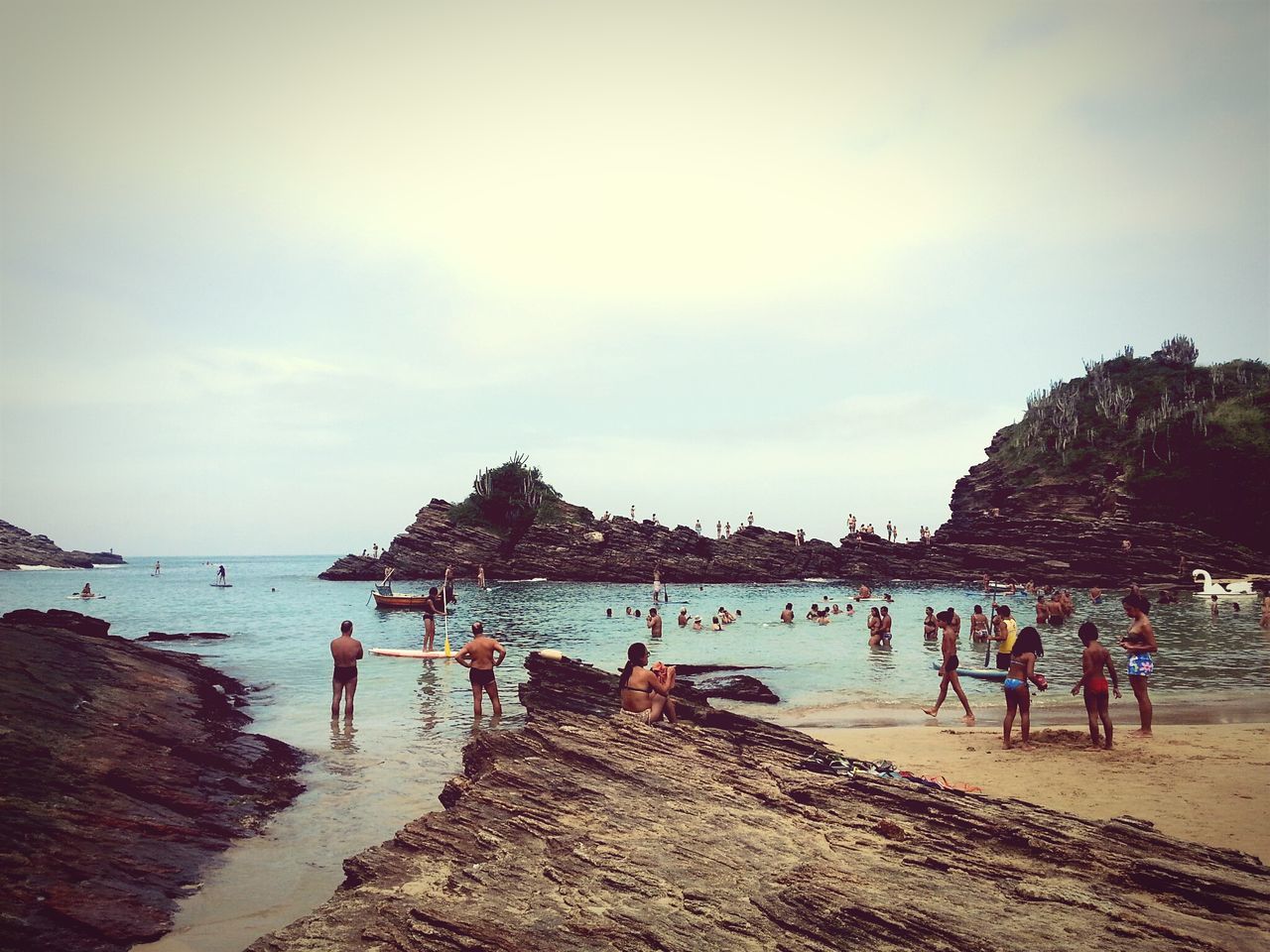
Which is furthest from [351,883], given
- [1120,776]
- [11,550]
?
[11,550]

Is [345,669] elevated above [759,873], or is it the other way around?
[759,873]

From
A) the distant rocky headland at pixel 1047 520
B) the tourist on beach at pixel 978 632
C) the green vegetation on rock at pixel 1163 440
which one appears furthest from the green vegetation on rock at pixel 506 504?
the tourist on beach at pixel 978 632

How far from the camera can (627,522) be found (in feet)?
314

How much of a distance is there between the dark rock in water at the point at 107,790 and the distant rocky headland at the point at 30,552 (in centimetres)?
16075

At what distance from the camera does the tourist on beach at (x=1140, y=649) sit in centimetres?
1359

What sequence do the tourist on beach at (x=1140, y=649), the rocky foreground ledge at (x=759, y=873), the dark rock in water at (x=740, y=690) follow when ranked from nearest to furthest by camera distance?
the rocky foreground ledge at (x=759, y=873) → the tourist on beach at (x=1140, y=649) → the dark rock in water at (x=740, y=690)

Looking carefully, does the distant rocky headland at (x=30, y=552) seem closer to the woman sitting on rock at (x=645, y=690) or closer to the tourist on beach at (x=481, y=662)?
the tourist on beach at (x=481, y=662)

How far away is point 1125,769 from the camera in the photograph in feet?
37.7

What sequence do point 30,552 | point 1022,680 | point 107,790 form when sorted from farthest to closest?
point 30,552 → point 1022,680 → point 107,790

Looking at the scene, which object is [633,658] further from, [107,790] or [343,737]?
[343,737]

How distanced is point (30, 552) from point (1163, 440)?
188 meters

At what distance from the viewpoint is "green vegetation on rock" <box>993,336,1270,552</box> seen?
3071 inches

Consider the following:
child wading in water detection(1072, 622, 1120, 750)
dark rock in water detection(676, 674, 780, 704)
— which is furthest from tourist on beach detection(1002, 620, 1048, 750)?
dark rock in water detection(676, 674, 780, 704)

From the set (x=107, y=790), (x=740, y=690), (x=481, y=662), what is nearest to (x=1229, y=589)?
(x=740, y=690)
